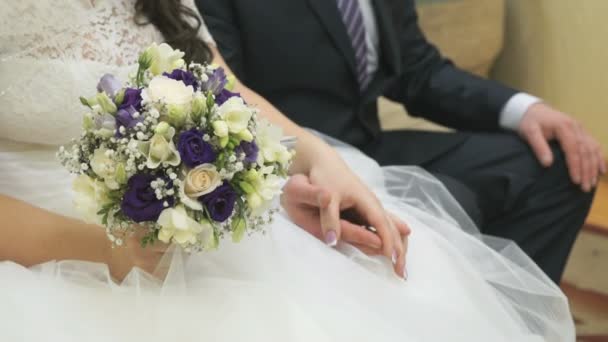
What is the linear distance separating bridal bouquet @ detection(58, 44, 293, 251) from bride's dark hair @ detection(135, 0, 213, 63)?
1.02ft

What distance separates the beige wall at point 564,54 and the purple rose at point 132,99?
1544 mm

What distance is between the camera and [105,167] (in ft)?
1.96

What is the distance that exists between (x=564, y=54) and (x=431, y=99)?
0.69 m

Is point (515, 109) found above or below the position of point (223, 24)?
below

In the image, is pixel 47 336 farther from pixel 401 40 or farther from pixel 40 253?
pixel 401 40

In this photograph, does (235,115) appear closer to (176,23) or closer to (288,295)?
(288,295)

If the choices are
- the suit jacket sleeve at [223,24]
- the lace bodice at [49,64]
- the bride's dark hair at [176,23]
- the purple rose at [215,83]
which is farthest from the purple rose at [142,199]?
the suit jacket sleeve at [223,24]

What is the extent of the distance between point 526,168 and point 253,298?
0.77 m

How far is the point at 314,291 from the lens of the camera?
0.74 m

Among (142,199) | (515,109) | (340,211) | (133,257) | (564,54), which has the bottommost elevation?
(564,54)

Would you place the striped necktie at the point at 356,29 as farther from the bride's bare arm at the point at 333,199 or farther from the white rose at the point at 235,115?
the white rose at the point at 235,115

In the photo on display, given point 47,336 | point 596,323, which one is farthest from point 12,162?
point 596,323

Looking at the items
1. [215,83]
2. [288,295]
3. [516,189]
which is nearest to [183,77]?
[215,83]

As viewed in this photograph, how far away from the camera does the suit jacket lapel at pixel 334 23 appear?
4.07 feet
